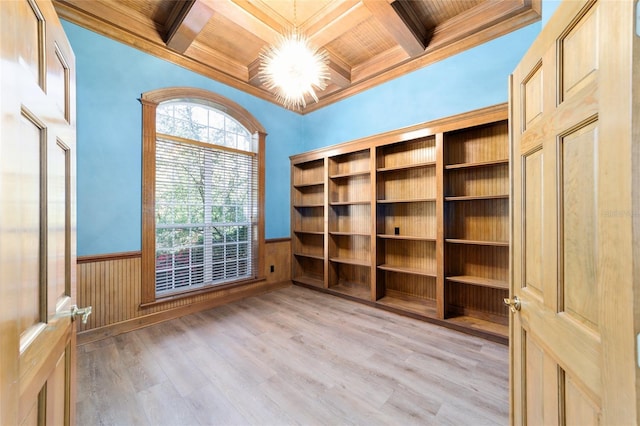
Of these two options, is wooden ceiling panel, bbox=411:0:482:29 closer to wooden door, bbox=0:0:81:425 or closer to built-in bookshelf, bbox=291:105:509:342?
built-in bookshelf, bbox=291:105:509:342

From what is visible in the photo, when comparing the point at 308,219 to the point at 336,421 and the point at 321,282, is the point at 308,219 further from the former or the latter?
the point at 336,421

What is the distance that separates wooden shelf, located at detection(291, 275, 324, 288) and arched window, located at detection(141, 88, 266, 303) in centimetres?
81

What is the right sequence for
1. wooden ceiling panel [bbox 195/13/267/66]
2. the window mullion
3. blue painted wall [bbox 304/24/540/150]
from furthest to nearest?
the window mullion → wooden ceiling panel [bbox 195/13/267/66] → blue painted wall [bbox 304/24/540/150]

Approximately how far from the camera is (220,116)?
3891 millimetres

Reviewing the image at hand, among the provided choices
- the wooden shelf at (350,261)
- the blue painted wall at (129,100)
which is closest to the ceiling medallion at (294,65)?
the blue painted wall at (129,100)

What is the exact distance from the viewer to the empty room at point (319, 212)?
700 millimetres

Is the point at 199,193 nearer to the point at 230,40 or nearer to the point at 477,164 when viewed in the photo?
the point at 230,40

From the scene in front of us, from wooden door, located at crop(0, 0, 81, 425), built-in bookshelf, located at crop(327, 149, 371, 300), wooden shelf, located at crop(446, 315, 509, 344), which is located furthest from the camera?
built-in bookshelf, located at crop(327, 149, 371, 300)

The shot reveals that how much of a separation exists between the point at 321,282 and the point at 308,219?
48.2 inches

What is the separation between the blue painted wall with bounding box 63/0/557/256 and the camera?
2.67 metres

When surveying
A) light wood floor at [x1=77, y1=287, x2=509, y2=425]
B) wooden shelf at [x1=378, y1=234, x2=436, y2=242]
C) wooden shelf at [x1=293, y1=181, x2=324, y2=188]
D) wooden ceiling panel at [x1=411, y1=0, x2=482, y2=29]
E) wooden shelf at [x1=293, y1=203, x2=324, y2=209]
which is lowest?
light wood floor at [x1=77, y1=287, x2=509, y2=425]

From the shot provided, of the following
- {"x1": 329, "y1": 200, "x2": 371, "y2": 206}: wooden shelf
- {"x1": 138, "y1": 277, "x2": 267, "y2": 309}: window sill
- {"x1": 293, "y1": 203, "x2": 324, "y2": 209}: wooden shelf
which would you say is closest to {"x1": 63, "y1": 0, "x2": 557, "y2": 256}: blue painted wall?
{"x1": 138, "y1": 277, "x2": 267, "y2": 309}: window sill

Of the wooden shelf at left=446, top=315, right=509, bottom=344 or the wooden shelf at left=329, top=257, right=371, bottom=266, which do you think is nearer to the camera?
the wooden shelf at left=446, top=315, right=509, bottom=344

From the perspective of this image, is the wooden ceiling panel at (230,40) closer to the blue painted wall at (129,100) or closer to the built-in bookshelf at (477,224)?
the blue painted wall at (129,100)
